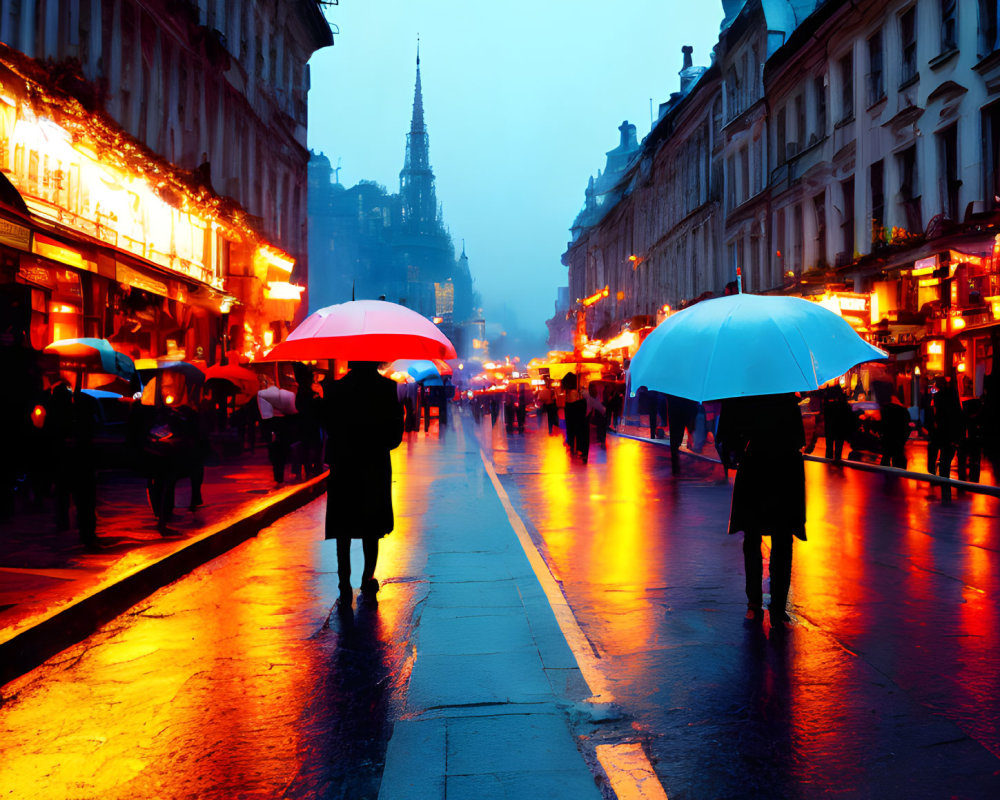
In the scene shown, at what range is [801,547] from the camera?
32.5 feet

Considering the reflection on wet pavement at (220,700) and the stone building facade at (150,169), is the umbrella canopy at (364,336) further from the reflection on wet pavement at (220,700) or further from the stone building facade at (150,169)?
the stone building facade at (150,169)

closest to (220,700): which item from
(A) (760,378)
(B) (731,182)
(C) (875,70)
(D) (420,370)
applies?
(A) (760,378)

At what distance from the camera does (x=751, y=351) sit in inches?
249

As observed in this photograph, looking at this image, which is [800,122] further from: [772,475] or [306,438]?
[772,475]

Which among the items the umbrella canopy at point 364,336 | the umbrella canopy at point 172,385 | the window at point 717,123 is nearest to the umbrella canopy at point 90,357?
the umbrella canopy at point 172,385

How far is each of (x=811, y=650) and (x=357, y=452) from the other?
3.52 meters

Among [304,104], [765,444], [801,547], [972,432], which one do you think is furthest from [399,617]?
[304,104]

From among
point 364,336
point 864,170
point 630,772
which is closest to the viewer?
point 630,772

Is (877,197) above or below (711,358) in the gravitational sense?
above

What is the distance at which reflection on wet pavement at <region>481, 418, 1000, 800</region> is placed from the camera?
4.04 metres

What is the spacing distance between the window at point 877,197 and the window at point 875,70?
2.00 meters

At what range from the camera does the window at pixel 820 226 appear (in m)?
32.7

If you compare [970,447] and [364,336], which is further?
[970,447]

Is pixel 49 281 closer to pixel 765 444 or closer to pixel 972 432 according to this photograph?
pixel 765 444
